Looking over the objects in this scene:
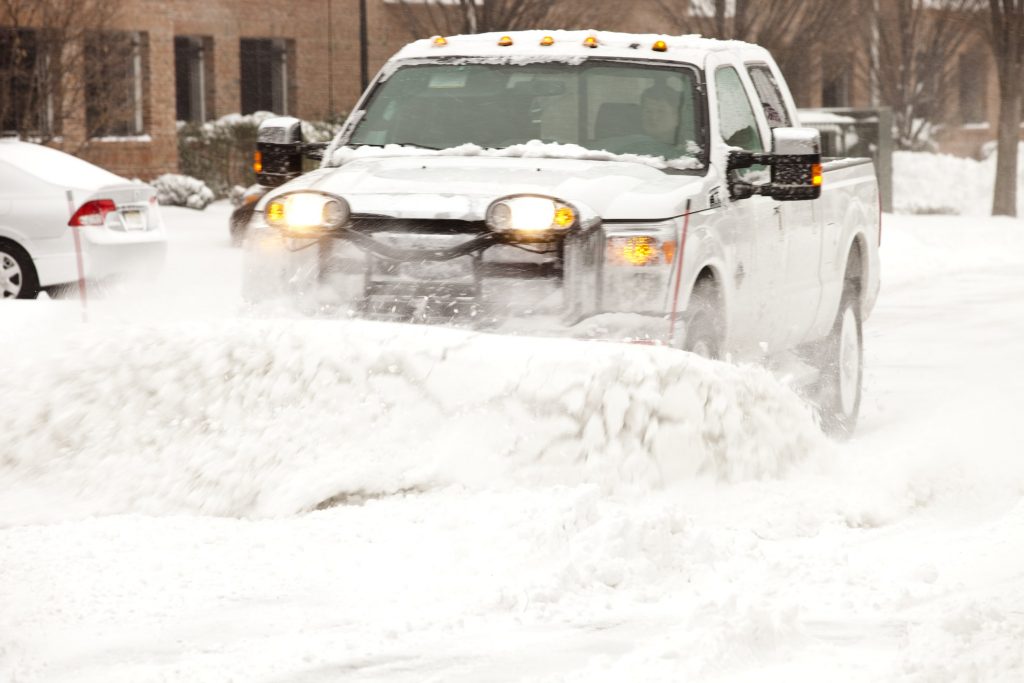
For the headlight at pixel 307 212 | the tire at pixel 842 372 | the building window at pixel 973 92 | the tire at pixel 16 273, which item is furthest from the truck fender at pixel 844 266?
the building window at pixel 973 92

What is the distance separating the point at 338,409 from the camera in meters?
6.09

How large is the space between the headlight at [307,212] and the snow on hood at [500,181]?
65 millimetres

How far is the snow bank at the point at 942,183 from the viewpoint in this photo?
32.0 metres

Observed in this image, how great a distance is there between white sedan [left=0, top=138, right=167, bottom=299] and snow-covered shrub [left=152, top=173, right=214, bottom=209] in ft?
42.5

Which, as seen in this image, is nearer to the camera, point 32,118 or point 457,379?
point 457,379

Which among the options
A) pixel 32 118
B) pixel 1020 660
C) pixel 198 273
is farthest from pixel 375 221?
pixel 32 118

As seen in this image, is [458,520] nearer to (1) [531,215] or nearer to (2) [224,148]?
(1) [531,215]

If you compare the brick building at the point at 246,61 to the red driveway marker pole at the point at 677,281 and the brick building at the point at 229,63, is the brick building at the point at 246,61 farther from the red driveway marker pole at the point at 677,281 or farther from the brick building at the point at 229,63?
the red driveway marker pole at the point at 677,281

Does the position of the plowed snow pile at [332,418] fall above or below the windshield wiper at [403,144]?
below

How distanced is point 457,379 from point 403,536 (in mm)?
719

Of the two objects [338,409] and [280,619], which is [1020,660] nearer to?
Result: [280,619]

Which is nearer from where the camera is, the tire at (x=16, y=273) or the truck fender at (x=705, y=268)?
the truck fender at (x=705, y=268)

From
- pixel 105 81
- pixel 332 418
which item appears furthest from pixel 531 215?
pixel 105 81

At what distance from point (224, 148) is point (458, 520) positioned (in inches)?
977
